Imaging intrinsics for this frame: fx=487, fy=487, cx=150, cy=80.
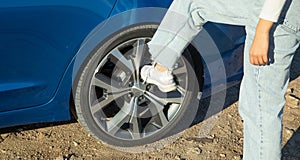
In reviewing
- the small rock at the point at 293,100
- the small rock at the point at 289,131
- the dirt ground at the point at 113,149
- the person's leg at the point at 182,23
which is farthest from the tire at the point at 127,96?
the small rock at the point at 293,100

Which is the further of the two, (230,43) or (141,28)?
(230,43)

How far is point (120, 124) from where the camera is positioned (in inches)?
118

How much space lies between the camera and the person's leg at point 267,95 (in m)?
2.11

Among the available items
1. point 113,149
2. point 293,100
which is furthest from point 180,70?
point 293,100

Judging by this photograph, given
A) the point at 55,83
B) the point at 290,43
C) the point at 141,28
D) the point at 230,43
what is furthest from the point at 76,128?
the point at 290,43

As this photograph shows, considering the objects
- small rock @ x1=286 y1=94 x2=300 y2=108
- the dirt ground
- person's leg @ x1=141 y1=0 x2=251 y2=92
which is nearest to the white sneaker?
person's leg @ x1=141 y1=0 x2=251 y2=92

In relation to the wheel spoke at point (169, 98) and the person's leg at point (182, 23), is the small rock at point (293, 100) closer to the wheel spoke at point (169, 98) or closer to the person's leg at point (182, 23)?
the wheel spoke at point (169, 98)

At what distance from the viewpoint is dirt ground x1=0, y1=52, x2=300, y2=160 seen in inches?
118

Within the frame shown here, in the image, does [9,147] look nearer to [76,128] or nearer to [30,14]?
[76,128]

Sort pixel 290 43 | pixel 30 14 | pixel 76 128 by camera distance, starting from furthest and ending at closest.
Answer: pixel 76 128
pixel 30 14
pixel 290 43

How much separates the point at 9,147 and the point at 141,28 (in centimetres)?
112

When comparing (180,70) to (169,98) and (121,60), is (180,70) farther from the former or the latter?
(121,60)

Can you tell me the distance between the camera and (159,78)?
260 cm

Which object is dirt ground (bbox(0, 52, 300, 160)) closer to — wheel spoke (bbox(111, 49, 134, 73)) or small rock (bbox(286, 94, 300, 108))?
small rock (bbox(286, 94, 300, 108))
